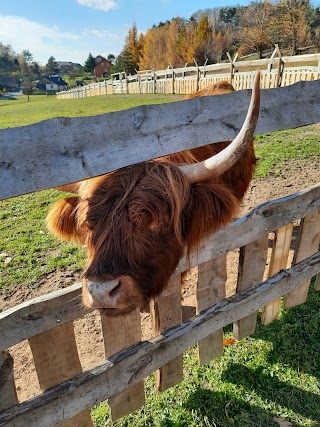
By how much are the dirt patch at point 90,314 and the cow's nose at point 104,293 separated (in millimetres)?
1648

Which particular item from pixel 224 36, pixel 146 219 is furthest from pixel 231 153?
pixel 224 36

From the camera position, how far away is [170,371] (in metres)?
2.68

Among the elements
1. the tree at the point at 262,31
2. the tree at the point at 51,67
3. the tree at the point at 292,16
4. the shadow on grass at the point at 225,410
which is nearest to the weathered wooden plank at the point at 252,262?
the shadow on grass at the point at 225,410

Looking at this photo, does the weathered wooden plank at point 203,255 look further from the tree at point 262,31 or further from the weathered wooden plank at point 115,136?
the tree at point 262,31

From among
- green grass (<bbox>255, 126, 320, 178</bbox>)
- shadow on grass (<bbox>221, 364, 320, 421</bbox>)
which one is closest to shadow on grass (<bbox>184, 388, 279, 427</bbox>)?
shadow on grass (<bbox>221, 364, 320, 421</bbox>)

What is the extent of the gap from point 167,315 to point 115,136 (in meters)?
1.39

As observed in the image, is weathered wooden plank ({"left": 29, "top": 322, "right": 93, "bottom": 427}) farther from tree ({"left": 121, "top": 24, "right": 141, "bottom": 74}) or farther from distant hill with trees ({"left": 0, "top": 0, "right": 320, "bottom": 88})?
tree ({"left": 121, "top": 24, "right": 141, "bottom": 74})

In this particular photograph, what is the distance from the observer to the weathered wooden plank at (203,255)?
1770 mm

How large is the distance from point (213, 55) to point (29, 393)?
189ft

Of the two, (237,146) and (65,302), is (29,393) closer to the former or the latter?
(65,302)

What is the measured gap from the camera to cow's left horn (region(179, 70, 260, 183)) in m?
1.71

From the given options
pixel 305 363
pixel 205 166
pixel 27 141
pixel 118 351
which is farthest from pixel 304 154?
pixel 27 141

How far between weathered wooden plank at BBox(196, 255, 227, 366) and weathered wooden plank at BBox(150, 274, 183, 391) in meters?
0.21

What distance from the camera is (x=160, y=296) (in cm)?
239
